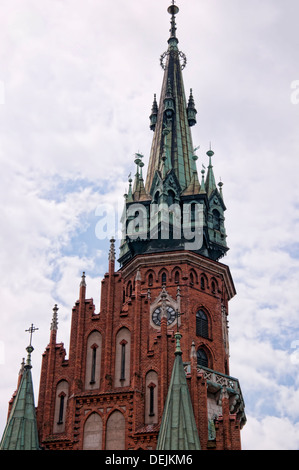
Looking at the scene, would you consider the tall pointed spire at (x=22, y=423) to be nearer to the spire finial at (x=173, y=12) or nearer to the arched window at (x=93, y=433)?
the arched window at (x=93, y=433)

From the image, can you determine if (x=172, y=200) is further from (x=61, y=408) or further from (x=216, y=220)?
(x=61, y=408)

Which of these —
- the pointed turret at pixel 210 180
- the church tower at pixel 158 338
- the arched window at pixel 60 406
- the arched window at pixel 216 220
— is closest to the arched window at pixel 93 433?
the church tower at pixel 158 338

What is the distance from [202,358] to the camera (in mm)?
40000

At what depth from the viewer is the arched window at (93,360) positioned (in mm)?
31719

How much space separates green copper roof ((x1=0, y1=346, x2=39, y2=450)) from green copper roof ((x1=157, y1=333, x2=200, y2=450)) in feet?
14.5

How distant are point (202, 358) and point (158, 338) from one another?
8.76 metres

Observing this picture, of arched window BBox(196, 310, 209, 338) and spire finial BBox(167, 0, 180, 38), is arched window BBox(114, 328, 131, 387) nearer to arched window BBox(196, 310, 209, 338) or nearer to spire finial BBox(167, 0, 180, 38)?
arched window BBox(196, 310, 209, 338)

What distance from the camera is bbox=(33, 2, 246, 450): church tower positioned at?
30047mm

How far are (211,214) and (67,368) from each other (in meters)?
15.1

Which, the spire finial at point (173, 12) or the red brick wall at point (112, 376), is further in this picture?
the spire finial at point (173, 12)

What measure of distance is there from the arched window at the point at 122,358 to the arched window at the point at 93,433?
1473mm
